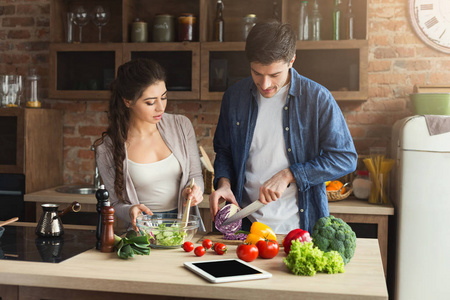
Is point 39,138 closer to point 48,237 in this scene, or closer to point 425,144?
point 48,237

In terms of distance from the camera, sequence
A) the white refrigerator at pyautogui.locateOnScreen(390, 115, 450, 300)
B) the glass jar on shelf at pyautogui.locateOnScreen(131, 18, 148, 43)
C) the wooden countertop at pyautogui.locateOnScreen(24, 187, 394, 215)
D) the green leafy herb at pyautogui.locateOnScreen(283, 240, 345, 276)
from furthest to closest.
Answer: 1. the glass jar on shelf at pyautogui.locateOnScreen(131, 18, 148, 43)
2. the wooden countertop at pyautogui.locateOnScreen(24, 187, 394, 215)
3. the white refrigerator at pyautogui.locateOnScreen(390, 115, 450, 300)
4. the green leafy herb at pyautogui.locateOnScreen(283, 240, 345, 276)

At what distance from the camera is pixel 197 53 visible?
366 cm

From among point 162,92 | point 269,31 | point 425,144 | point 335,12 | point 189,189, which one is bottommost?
point 189,189

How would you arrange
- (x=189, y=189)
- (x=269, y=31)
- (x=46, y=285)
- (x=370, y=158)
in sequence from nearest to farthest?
(x=46, y=285), (x=269, y=31), (x=189, y=189), (x=370, y=158)

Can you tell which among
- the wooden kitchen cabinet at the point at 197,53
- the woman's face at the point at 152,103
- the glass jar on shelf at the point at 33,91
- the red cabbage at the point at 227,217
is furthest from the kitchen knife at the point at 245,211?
the glass jar on shelf at the point at 33,91

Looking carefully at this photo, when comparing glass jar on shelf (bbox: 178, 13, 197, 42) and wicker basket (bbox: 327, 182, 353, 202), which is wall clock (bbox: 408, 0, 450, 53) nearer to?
wicker basket (bbox: 327, 182, 353, 202)

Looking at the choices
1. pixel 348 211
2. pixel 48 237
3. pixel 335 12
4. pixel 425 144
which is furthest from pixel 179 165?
pixel 335 12

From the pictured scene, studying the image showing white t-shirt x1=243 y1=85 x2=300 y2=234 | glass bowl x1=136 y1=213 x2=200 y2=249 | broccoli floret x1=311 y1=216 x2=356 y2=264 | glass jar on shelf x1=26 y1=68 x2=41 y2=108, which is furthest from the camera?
glass jar on shelf x1=26 y1=68 x2=41 y2=108

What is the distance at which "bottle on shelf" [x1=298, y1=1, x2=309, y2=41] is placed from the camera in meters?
3.57

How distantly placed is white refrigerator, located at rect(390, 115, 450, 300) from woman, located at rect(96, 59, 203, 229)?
4.42 feet

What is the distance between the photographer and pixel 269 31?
2.09 meters

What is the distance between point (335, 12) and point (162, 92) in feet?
5.48

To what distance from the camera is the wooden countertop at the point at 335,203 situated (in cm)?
320

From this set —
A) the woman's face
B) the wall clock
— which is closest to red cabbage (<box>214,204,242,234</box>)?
the woman's face
